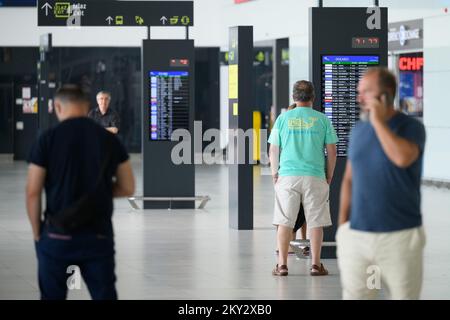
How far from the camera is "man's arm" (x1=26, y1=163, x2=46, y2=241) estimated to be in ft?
20.8

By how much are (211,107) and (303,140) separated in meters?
23.5

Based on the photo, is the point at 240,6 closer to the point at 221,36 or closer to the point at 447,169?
the point at 221,36

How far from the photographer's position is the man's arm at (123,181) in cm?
650

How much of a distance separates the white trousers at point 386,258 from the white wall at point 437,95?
51.0ft

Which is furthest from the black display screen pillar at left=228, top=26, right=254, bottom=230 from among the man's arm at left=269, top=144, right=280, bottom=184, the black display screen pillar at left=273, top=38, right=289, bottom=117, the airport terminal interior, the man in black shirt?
the black display screen pillar at left=273, top=38, right=289, bottom=117

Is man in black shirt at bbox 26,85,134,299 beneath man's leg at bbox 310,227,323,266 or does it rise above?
above

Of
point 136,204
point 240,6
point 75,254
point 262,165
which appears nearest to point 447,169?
point 136,204

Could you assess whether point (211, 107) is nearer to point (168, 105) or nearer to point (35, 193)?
point (168, 105)

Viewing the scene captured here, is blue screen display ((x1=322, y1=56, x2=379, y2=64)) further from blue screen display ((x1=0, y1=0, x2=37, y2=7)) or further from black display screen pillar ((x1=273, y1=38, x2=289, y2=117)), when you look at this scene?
blue screen display ((x1=0, y1=0, x2=37, y2=7))

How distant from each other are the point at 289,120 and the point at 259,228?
4.57 meters

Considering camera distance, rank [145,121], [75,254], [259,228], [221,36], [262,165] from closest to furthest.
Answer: [75,254]
[259,228]
[145,121]
[262,165]
[221,36]

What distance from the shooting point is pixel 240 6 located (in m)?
30.7

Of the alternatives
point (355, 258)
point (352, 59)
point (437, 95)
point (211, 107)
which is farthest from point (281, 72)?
point (355, 258)

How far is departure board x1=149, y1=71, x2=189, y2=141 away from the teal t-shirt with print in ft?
22.5
